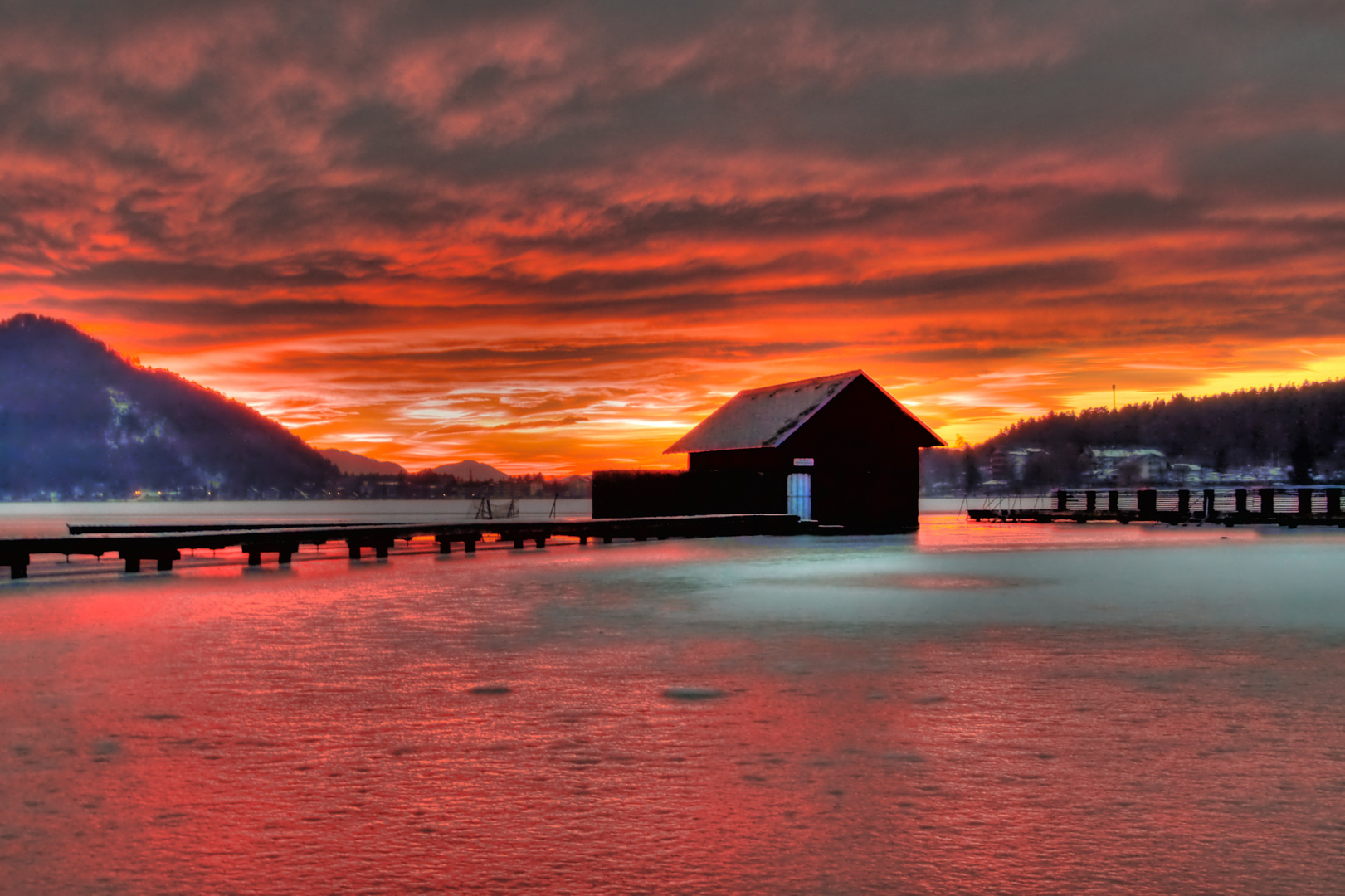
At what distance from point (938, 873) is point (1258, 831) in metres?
1.96

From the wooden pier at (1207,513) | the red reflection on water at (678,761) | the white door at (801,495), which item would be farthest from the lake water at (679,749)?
the wooden pier at (1207,513)

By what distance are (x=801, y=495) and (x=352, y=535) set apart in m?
19.3

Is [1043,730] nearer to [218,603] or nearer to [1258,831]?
[1258,831]

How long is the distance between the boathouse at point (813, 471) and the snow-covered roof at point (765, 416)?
68 millimetres

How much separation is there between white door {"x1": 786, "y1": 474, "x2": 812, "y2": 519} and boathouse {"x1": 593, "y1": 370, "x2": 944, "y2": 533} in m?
0.03

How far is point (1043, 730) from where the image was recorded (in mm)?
8453

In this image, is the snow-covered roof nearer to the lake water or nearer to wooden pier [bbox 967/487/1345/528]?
wooden pier [bbox 967/487/1345/528]

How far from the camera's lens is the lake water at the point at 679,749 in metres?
5.44

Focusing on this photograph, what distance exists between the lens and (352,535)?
34.7 meters

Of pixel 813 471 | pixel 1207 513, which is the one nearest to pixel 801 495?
pixel 813 471

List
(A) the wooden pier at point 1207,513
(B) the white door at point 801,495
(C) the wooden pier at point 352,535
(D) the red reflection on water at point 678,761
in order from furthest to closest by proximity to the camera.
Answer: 1. (A) the wooden pier at point 1207,513
2. (B) the white door at point 801,495
3. (C) the wooden pier at point 352,535
4. (D) the red reflection on water at point 678,761

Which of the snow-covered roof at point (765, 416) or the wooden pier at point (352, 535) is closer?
the wooden pier at point (352, 535)

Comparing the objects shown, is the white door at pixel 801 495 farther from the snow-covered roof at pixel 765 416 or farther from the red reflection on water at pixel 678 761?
the red reflection on water at pixel 678 761

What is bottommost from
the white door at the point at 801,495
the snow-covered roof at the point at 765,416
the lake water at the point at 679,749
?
the lake water at the point at 679,749
